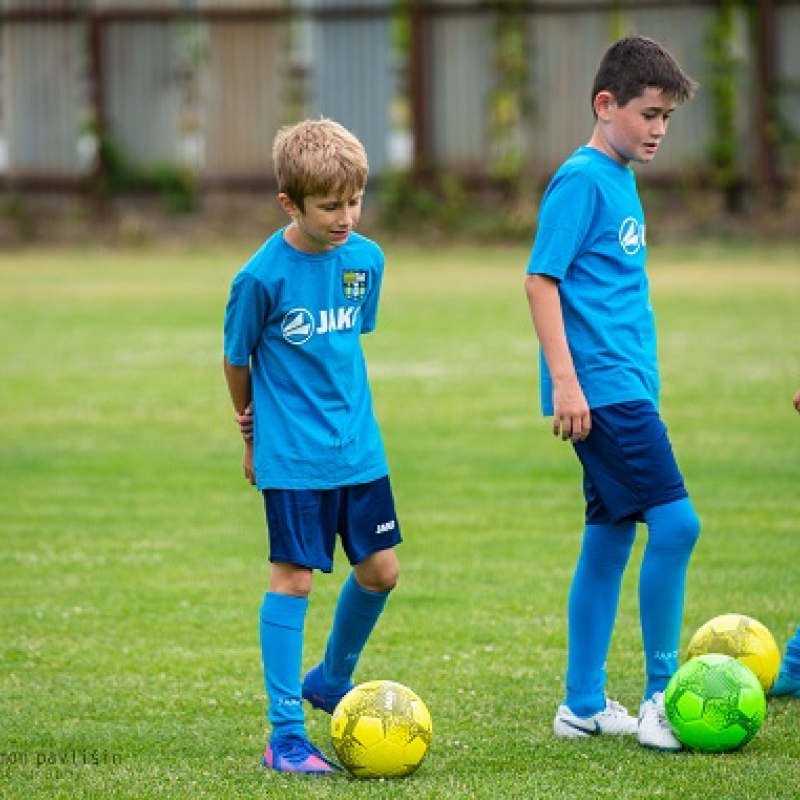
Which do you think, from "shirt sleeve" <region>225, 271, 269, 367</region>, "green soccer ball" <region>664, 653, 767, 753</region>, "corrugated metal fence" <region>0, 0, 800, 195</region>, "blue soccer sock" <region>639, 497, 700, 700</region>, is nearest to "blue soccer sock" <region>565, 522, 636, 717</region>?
"blue soccer sock" <region>639, 497, 700, 700</region>

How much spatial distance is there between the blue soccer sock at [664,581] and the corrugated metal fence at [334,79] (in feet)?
60.9

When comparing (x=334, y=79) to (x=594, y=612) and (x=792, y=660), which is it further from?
(x=594, y=612)

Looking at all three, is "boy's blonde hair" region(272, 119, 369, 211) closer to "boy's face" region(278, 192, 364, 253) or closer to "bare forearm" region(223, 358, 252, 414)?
"boy's face" region(278, 192, 364, 253)

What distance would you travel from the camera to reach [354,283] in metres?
5.28

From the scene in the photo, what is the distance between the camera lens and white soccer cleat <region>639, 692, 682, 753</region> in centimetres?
526

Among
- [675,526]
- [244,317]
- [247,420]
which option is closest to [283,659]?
[247,420]

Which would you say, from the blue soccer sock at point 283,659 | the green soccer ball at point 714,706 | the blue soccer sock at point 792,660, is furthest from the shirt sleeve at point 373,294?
the blue soccer sock at point 792,660

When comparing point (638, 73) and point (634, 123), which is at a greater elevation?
point (638, 73)

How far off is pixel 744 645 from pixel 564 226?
151 centimetres

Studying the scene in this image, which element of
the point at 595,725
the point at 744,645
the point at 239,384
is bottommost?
the point at 595,725

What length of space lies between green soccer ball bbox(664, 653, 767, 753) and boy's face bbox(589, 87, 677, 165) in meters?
1.54

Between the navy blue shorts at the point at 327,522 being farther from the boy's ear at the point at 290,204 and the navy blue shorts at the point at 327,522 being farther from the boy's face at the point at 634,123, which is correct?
the boy's face at the point at 634,123

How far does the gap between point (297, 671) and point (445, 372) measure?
855cm

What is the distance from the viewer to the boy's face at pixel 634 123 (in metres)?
5.35
